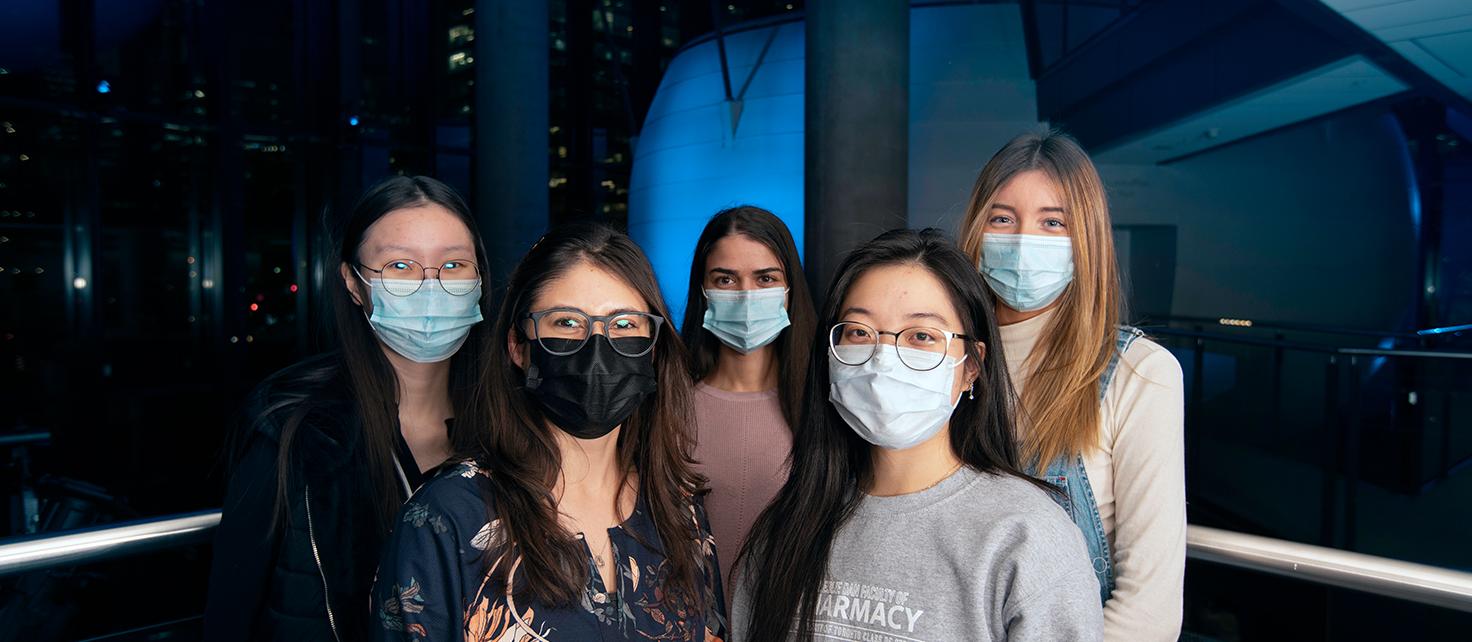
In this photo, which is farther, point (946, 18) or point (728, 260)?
point (946, 18)

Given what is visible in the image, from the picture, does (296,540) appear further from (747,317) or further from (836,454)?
(747,317)

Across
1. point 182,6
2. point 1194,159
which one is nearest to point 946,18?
point 1194,159

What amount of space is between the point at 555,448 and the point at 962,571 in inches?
37.5

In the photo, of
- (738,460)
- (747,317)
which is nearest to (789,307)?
(747,317)

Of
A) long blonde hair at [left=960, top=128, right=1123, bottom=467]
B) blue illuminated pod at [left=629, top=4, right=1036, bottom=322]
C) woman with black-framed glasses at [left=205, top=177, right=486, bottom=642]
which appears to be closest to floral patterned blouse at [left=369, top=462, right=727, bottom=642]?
woman with black-framed glasses at [left=205, top=177, right=486, bottom=642]

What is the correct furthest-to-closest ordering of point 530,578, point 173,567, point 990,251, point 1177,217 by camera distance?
point 1177,217 → point 173,567 → point 990,251 → point 530,578

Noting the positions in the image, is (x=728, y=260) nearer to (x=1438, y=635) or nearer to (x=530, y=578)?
(x=530, y=578)

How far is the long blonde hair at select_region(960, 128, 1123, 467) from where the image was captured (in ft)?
7.52

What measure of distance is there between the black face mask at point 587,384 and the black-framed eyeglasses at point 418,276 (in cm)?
77

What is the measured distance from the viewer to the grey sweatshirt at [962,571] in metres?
1.72

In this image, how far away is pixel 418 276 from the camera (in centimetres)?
265

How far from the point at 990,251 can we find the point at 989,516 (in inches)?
38.4

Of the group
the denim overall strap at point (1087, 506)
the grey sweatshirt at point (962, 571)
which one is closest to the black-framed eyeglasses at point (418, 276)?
the grey sweatshirt at point (962, 571)

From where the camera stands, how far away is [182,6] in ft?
39.3
